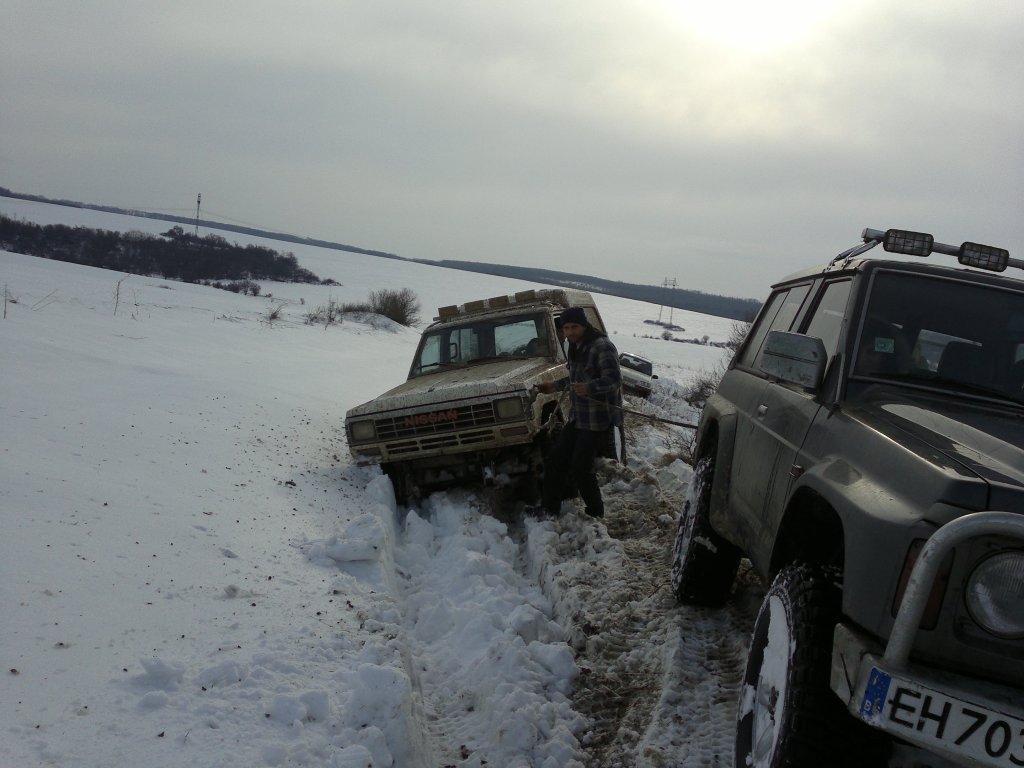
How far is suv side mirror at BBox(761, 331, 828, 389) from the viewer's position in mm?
2758

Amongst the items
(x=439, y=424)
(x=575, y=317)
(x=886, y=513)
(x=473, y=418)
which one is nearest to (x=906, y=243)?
(x=886, y=513)

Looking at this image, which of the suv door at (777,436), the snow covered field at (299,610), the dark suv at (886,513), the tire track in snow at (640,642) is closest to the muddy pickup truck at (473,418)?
the snow covered field at (299,610)

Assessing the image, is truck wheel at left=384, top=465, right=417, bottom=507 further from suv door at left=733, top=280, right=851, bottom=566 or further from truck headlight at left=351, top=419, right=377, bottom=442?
suv door at left=733, top=280, right=851, bottom=566

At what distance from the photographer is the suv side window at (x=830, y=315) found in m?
3.04

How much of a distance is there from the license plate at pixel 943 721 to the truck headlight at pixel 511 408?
14.8ft

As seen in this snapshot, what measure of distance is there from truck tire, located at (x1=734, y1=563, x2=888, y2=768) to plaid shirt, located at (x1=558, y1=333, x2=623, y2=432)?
3412 mm

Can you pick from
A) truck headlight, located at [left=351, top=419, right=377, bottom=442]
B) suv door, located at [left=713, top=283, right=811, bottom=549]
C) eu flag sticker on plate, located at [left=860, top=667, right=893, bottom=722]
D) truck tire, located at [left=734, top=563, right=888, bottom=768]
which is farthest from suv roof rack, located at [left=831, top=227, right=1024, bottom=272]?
truck headlight, located at [left=351, top=419, right=377, bottom=442]

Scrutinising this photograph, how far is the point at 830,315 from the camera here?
127 inches

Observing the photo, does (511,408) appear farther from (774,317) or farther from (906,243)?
(906,243)

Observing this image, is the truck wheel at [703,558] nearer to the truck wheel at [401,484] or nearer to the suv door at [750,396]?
the suv door at [750,396]

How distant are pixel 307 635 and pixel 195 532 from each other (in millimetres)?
1284

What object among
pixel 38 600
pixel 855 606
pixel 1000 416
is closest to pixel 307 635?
pixel 38 600

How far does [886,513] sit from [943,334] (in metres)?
1.33

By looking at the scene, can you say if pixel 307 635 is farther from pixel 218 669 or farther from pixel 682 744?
pixel 682 744
